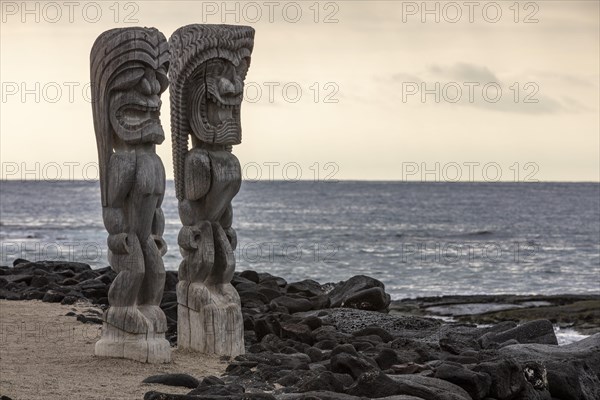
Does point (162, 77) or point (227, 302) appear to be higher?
point (162, 77)

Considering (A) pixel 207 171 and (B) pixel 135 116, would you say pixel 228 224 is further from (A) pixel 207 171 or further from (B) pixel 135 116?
(B) pixel 135 116

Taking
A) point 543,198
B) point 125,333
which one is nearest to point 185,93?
point 125,333

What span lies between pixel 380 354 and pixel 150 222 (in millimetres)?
2722

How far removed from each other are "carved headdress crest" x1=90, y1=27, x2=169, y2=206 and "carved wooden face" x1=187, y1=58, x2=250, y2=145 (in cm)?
71

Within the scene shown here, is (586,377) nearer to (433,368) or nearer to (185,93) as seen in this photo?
(433,368)

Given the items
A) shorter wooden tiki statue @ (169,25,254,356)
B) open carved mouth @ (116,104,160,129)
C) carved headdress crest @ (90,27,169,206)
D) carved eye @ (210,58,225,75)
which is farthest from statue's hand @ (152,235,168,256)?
carved eye @ (210,58,225,75)

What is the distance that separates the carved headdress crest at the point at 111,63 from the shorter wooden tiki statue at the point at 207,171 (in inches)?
27.3

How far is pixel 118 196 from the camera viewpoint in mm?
11750

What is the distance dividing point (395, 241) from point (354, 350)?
45.9 metres

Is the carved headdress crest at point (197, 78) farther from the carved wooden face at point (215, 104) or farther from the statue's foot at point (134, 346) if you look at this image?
the statue's foot at point (134, 346)

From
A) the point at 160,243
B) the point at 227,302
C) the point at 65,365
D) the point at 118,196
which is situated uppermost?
the point at 118,196

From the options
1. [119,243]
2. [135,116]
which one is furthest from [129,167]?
[119,243]

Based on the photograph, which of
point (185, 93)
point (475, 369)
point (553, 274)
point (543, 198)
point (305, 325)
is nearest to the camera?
point (475, 369)

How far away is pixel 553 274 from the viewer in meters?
39.2
